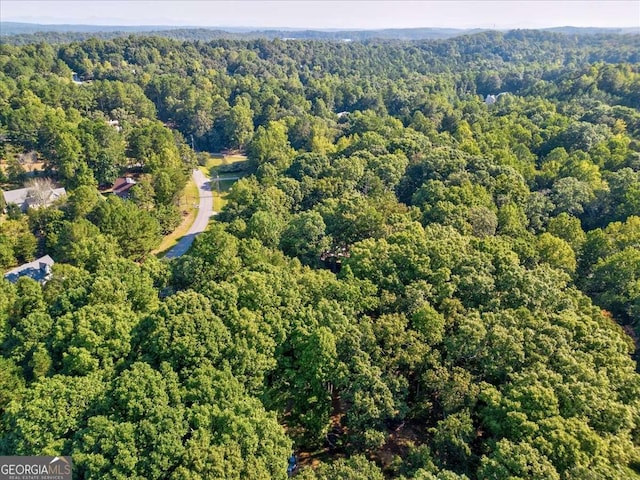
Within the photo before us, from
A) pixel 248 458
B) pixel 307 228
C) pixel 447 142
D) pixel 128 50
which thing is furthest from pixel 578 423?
pixel 128 50

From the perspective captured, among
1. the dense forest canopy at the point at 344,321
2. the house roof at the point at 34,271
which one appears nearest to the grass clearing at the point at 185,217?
the dense forest canopy at the point at 344,321

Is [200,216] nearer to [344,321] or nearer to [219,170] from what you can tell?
[219,170]

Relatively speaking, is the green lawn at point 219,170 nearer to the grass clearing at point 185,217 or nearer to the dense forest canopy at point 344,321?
the grass clearing at point 185,217

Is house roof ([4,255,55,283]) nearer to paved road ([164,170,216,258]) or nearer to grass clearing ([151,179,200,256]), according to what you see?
grass clearing ([151,179,200,256])

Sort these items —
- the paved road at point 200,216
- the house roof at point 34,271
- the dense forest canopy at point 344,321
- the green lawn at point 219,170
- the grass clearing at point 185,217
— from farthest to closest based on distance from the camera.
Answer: the green lawn at point 219,170, the grass clearing at point 185,217, the paved road at point 200,216, the house roof at point 34,271, the dense forest canopy at point 344,321

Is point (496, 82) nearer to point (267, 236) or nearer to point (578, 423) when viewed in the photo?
point (267, 236)

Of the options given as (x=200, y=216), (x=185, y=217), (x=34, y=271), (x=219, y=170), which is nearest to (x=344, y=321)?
(x=34, y=271)
